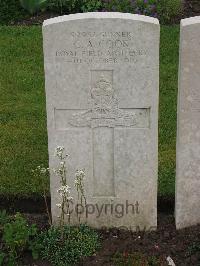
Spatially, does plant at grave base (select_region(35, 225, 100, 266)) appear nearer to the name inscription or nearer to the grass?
the grass

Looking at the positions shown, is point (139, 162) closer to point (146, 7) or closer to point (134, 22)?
point (134, 22)

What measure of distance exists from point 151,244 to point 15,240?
1.08 m

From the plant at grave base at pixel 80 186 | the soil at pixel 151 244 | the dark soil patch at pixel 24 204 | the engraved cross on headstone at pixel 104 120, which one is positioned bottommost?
the soil at pixel 151 244

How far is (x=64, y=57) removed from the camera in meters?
4.72

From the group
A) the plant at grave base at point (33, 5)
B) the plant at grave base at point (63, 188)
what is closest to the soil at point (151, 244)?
the plant at grave base at point (63, 188)

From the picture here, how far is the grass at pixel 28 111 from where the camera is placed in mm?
6055

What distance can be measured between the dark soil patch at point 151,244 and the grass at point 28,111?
528 millimetres

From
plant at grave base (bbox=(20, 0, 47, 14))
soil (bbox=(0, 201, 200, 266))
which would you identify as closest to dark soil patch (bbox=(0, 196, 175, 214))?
soil (bbox=(0, 201, 200, 266))

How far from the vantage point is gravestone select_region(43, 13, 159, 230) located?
15.3ft

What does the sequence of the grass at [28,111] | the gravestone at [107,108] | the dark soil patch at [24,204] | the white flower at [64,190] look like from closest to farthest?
the gravestone at [107,108]
the white flower at [64,190]
the dark soil patch at [24,204]
the grass at [28,111]

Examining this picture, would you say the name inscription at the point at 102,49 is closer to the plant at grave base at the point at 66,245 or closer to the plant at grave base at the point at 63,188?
the plant at grave base at the point at 63,188

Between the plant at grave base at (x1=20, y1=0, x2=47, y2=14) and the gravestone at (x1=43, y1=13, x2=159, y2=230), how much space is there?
562 cm

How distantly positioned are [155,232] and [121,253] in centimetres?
45

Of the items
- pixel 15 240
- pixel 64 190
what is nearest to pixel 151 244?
pixel 64 190
